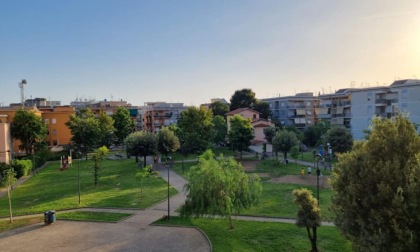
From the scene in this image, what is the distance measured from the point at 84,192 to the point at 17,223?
8770 mm

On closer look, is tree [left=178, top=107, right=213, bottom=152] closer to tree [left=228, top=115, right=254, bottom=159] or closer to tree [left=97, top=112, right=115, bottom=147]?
tree [left=228, top=115, right=254, bottom=159]

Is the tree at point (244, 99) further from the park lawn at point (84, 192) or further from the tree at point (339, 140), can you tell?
the park lawn at point (84, 192)

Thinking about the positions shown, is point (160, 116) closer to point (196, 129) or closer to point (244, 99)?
point (244, 99)

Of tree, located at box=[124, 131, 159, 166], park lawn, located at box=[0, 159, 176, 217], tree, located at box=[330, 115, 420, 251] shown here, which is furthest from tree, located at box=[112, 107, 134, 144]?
tree, located at box=[330, 115, 420, 251]

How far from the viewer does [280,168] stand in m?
42.8

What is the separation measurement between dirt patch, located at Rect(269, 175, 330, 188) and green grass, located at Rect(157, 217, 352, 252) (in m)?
13.1

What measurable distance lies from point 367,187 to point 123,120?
59955mm

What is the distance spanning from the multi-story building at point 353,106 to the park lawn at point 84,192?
28687mm

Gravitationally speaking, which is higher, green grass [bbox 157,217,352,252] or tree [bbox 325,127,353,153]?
tree [bbox 325,127,353,153]

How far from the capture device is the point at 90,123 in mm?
54844

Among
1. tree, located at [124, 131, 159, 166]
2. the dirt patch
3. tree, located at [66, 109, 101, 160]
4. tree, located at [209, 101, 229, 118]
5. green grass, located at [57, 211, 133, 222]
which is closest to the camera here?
green grass, located at [57, 211, 133, 222]

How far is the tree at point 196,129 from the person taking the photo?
51.8 metres

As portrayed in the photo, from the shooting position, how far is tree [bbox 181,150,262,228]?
64.0ft

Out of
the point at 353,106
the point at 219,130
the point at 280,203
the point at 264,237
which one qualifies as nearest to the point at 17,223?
the point at 264,237
